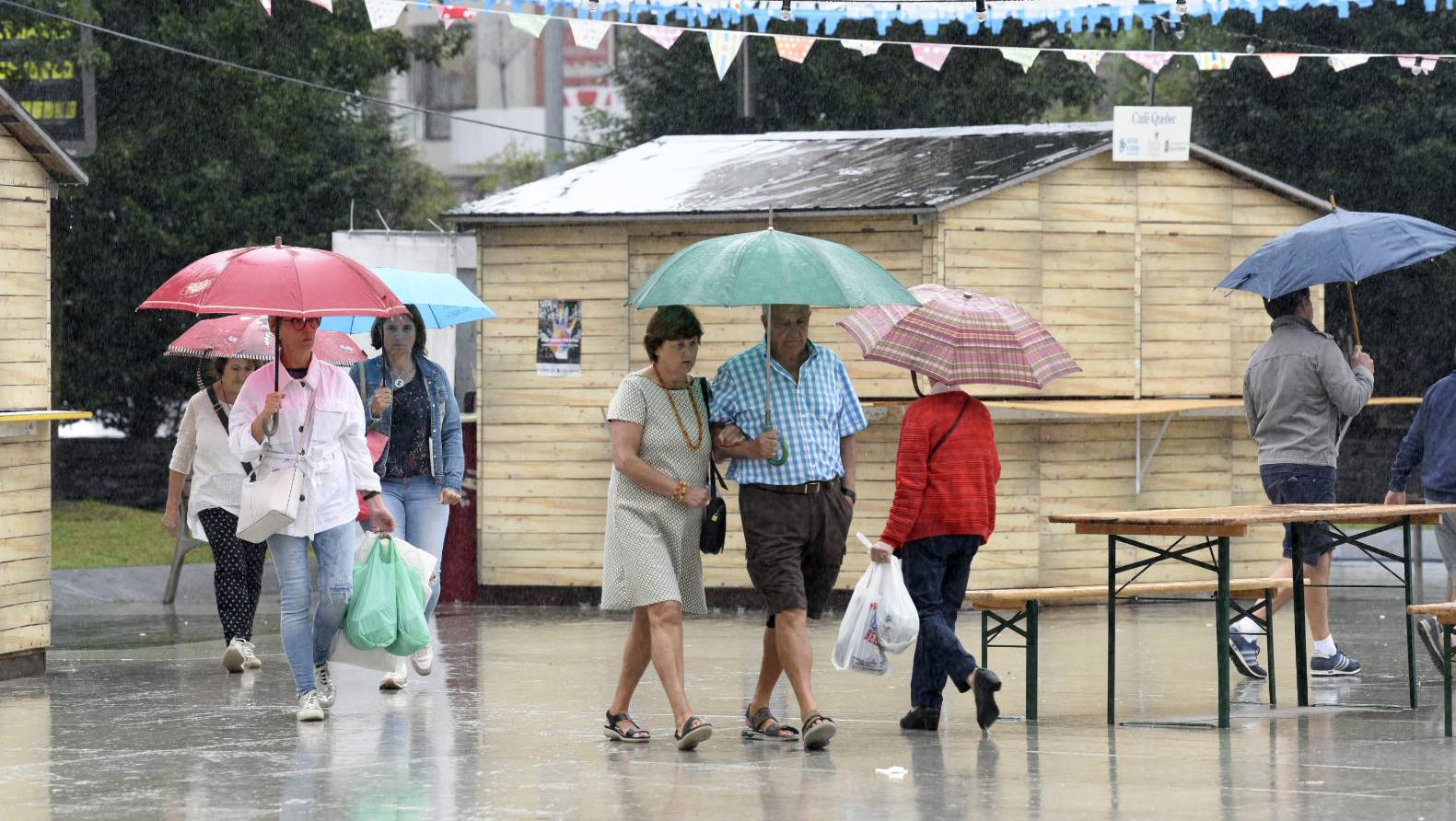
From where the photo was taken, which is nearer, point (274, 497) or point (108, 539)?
point (274, 497)

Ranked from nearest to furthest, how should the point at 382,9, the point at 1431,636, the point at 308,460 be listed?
the point at 308,460 < the point at 1431,636 < the point at 382,9

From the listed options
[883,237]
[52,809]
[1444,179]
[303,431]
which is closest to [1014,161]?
[883,237]

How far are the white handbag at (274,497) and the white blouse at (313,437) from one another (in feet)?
0.08

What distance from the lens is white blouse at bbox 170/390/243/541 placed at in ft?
36.6

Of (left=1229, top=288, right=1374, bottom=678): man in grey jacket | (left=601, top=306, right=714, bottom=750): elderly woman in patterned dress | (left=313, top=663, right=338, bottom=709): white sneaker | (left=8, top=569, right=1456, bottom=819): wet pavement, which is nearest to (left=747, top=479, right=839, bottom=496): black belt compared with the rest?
(left=601, top=306, right=714, bottom=750): elderly woman in patterned dress

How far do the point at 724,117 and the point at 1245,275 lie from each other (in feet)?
64.4

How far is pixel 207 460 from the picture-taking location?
11.2 meters

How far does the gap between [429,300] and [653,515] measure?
3.46 meters

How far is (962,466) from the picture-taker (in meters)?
8.67

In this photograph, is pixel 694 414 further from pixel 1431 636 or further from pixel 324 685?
pixel 1431 636

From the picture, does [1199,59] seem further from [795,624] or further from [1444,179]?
[1444,179]

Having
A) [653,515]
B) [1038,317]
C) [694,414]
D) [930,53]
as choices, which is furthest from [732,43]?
[653,515]

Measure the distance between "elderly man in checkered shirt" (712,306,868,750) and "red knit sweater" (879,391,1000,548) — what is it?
25cm

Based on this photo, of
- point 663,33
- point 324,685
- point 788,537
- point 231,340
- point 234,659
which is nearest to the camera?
point 788,537
